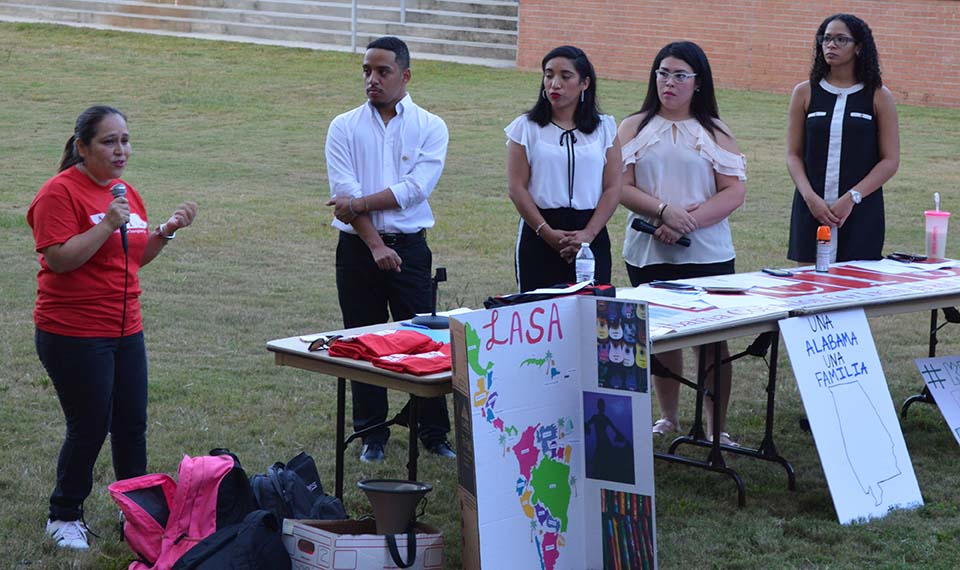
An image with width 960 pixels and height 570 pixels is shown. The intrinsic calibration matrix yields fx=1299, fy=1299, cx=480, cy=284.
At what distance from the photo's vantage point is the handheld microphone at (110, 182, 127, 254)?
4441 mm

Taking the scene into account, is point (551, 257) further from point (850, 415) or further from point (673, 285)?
point (850, 415)

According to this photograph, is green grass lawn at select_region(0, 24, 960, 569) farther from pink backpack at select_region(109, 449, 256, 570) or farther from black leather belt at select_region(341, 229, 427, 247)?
black leather belt at select_region(341, 229, 427, 247)

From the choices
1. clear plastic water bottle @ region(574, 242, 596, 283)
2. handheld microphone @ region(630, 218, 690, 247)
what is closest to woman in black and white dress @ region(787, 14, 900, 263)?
handheld microphone @ region(630, 218, 690, 247)

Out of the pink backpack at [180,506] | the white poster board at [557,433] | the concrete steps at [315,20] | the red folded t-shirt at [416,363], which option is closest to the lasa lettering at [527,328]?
the white poster board at [557,433]

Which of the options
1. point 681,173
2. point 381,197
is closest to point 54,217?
point 381,197

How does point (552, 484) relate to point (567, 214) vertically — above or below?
below

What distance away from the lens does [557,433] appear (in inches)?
175

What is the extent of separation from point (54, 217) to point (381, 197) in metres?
1.59

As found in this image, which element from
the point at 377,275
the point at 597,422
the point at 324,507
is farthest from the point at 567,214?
the point at 324,507

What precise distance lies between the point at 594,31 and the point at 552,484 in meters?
16.9

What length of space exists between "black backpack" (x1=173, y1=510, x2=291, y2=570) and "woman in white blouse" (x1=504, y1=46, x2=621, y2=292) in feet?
6.61

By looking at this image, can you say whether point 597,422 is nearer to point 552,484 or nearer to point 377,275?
point 552,484

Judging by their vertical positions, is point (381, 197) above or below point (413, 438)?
above

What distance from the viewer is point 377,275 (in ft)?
18.8
